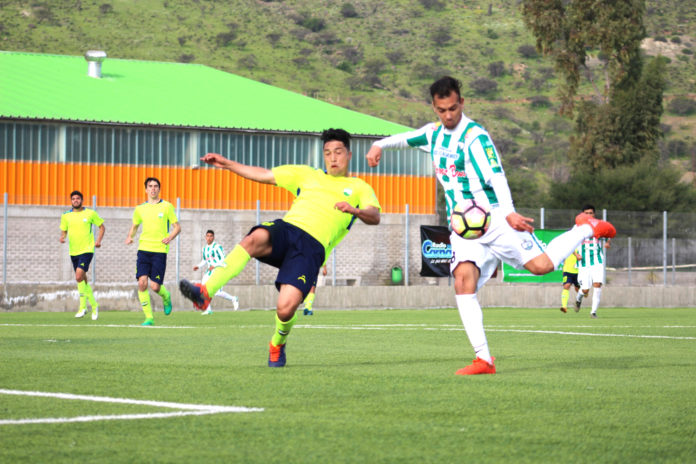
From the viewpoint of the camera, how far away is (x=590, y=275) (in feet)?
82.4

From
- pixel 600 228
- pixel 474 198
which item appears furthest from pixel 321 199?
pixel 600 228

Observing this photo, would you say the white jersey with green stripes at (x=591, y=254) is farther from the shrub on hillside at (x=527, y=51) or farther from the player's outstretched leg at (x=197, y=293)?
the shrub on hillside at (x=527, y=51)

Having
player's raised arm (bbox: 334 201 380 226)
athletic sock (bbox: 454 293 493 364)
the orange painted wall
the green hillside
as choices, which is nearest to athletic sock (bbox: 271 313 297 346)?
player's raised arm (bbox: 334 201 380 226)

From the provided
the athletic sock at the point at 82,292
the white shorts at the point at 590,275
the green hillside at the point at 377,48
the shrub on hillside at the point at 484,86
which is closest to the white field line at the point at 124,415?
the athletic sock at the point at 82,292

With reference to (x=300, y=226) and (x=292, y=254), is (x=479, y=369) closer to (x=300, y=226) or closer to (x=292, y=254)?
(x=292, y=254)

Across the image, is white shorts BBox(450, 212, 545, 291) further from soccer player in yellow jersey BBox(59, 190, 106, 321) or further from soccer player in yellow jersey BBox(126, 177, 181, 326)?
soccer player in yellow jersey BBox(59, 190, 106, 321)

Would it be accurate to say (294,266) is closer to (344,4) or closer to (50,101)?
(50,101)

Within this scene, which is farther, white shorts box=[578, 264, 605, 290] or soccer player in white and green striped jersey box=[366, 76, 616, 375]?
white shorts box=[578, 264, 605, 290]

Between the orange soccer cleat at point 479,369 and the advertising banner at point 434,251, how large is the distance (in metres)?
23.0

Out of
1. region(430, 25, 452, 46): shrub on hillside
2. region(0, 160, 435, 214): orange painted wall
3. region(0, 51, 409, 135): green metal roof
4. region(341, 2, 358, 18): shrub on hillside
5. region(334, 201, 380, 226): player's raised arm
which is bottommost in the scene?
region(334, 201, 380, 226): player's raised arm

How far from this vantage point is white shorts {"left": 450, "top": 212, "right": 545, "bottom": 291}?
883 cm

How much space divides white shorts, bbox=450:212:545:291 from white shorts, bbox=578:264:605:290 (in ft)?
51.8

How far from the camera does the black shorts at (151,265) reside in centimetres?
1833

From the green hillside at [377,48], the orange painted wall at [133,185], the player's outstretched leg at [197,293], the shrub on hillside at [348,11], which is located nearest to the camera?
the player's outstretched leg at [197,293]
